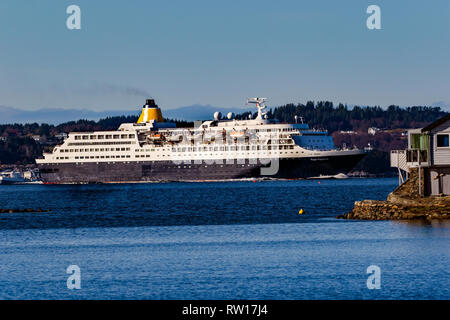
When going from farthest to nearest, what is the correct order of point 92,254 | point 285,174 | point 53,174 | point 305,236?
point 53,174, point 285,174, point 305,236, point 92,254

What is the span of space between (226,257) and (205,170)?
3275 inches

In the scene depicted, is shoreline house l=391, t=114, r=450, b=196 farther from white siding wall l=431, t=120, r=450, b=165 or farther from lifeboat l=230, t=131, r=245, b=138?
lifeboat l=230, t=131, r=245, b=138

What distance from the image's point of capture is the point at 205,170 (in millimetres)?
112438

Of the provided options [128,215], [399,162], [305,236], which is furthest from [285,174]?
[305,236]

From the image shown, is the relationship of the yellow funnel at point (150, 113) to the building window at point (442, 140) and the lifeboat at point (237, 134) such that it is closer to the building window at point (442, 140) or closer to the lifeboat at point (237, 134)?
the lifeboat at point (237, 134)

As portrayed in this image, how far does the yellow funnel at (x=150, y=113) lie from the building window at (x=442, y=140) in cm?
9387

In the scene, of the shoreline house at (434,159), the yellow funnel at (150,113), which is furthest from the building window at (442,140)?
the yellow funnel at (150,113)

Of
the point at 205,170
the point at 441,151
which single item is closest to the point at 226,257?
the point at 441,151

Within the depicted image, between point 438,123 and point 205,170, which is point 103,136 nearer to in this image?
point 205,170

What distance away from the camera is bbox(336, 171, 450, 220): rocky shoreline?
36188mm
